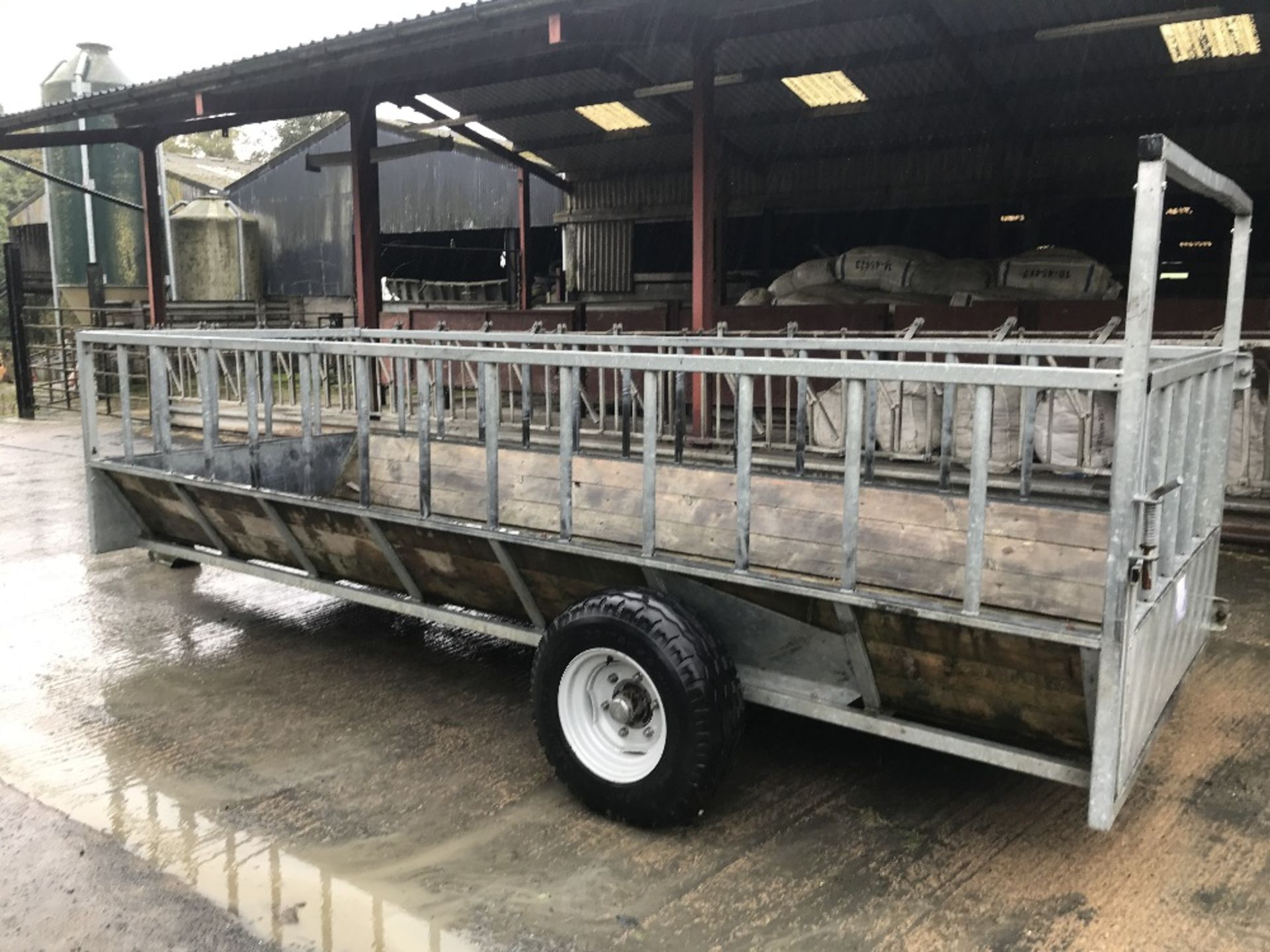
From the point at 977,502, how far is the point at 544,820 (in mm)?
1901

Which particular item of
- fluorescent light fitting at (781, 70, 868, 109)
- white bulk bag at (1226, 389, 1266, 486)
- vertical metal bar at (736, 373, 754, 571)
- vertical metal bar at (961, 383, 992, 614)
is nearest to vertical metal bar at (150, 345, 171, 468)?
vertical metal bar at (736, 373, 754, 571)

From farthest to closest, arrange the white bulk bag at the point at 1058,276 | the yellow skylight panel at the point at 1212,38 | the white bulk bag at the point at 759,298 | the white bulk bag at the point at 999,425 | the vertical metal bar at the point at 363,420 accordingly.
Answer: the white bulk bag at the point at 759,298 → the white bulk bag at the point at 1058,276 → the yellow skylight panel at the point at 1212,38 → the white bulk bag at the point at 999,425 → the vertical metal bar at the point at 363,420

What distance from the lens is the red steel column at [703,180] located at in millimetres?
10734

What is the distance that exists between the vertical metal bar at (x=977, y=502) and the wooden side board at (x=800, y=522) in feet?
2.63

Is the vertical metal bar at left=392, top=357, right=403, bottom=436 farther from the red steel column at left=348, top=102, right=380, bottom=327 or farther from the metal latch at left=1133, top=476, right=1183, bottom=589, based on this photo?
the red steel column at left=348, top=102, right=380, bottom=327

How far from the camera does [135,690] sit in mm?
4875

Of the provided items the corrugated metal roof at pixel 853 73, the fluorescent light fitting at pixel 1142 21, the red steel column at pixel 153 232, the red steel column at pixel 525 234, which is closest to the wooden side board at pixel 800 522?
the corrugated metal roof at pixel 853 73

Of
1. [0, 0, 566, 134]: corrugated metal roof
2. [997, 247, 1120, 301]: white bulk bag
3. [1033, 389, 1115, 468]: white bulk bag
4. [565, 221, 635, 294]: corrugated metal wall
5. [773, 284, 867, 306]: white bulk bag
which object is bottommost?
[1033, 389, 1115, 468]: white bulk bag

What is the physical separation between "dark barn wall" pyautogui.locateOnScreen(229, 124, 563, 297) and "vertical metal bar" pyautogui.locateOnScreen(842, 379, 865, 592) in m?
19.0

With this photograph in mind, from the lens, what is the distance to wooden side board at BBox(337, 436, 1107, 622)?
389 cm

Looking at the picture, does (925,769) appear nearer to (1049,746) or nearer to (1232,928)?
(1049,746)

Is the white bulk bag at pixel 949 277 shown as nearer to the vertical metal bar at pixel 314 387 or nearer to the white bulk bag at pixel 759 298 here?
the white bulk bag at pixel 759 298

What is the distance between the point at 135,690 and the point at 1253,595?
20.8 ft

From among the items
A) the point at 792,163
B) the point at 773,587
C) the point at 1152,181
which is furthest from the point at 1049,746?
the point at 792,163
